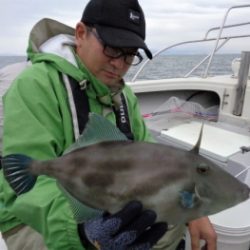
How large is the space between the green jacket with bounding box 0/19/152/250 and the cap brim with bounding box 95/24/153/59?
21cm

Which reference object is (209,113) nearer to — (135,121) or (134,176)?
(135,121)

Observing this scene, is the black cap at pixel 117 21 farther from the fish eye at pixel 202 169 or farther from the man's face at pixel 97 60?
the fish eye at pixel 202 169

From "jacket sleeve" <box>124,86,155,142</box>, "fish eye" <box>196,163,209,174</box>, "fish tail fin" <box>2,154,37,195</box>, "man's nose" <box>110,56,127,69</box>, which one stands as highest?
"man's nose" <box>110,56,127,69</box>

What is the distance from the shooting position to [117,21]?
1.62m

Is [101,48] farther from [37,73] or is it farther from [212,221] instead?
[212,221]

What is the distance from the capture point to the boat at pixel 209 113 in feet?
9.16

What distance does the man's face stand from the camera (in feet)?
5.33

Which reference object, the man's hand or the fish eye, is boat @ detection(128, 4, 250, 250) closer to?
the man's hand

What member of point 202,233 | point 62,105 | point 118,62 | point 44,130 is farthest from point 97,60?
point 202,233

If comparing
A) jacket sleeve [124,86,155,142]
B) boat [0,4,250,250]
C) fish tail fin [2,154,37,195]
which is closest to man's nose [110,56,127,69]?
jacket sleeve [124,86,155,142]

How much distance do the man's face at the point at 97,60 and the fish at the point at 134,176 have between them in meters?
0.55

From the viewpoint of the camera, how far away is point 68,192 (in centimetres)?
118

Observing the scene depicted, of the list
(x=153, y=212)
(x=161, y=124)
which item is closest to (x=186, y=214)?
(x=153, y=212)

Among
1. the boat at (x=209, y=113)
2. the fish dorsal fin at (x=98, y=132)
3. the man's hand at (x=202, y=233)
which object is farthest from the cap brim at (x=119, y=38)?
the boat at (x=209, y=113)
